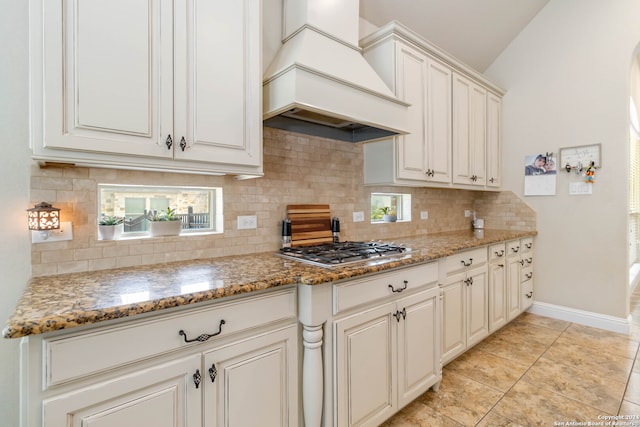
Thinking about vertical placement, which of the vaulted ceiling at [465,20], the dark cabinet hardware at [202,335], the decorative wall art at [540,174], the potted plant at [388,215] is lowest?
the dark cabinet hardware at [202,335]

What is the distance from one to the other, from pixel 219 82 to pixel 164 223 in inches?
30.6

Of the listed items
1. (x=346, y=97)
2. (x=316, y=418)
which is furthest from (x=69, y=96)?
(x=316, y=418)

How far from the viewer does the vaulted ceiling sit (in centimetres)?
270

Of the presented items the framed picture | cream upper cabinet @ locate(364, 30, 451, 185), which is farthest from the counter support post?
the framed picture

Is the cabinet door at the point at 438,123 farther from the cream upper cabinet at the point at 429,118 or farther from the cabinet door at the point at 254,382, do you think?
the cabinet door at the point at 254,382

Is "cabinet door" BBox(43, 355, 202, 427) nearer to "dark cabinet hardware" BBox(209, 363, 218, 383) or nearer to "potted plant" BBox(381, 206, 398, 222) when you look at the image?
"dark cabinet hardware" BBox(209, 363, 218, 383)

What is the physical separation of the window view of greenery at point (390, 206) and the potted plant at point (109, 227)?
1908mm

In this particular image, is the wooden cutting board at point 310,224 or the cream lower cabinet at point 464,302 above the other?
the wooden cutting board at point 310,224

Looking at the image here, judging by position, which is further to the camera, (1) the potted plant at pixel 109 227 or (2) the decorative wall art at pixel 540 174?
(2) the decorative wall art at pixel 540 174

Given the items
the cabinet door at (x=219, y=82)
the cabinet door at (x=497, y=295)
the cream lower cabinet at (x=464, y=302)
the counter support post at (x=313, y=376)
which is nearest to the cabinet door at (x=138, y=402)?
the counter support post at (x=313, y=376)

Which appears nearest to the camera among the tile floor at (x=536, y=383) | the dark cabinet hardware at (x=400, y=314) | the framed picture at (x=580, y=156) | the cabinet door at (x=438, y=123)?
the dark cabinet hardware at (x=400, y=314)

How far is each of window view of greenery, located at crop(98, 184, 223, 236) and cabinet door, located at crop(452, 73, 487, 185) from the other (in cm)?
224

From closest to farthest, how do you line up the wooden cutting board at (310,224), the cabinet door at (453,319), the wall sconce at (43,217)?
the wall sconce at (43,217), the wooden cutting board at (310,224), the cabinet door at (453,319)

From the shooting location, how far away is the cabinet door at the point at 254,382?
1148 millimetres
